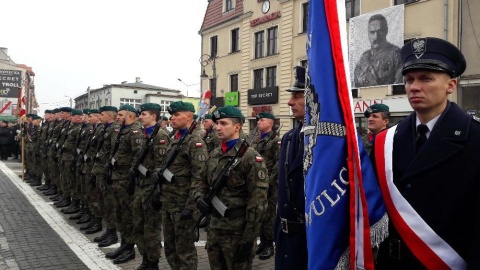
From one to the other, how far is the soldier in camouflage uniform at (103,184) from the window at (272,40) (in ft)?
59.9

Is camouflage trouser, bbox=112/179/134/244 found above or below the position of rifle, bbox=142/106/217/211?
below

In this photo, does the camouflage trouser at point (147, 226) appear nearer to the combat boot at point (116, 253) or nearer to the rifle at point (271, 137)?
the combat boot at point (116, 253)

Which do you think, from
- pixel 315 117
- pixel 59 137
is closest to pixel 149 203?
pixel 315 117

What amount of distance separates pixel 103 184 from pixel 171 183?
268 cm

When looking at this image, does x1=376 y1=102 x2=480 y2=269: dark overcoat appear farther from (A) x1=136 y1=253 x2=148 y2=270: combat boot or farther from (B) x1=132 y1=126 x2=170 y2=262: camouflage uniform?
(A) x1=136 y1=253 x2=148 y2=270: combat boot

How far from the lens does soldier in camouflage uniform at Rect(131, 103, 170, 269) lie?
17.9 ft

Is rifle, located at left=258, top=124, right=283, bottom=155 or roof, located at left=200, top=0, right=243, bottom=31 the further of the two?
roof, located at left=200, top=0, right=243, bottom=31

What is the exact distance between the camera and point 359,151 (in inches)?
81.0

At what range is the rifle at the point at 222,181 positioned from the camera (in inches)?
156

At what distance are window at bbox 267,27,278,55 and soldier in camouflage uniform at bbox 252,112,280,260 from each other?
17727 mm

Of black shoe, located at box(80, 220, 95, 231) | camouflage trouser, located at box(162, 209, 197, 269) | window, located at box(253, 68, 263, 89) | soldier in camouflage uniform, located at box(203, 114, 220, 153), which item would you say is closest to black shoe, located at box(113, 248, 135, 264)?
camouflage trouser, located at box(162, 209, 197, 269)

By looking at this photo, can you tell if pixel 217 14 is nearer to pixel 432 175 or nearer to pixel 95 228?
pixel 95 228

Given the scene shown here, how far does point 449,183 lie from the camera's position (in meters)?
1.92

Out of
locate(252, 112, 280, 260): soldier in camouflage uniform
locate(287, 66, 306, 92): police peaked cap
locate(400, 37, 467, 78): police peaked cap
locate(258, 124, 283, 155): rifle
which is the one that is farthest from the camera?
locate(258, 124, 283, 155): rifle
